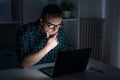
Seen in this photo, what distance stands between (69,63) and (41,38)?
1.89ft

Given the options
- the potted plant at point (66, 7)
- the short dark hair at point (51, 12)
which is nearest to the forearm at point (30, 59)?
the short dark hair at point (51, 12)

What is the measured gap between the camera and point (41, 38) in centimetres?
218

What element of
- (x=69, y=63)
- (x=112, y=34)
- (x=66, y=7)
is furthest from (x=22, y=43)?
(x=112, y=34)

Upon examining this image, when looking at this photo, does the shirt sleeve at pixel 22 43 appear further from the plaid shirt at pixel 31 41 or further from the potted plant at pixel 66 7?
the potted plant at pixel 66 7

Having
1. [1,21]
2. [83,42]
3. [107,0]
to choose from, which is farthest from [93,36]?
[1,21]

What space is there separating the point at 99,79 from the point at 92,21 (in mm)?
1870

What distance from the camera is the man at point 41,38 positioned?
6.24ft

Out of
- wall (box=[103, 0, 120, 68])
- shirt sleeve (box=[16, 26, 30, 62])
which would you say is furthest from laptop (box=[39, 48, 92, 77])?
wall (box=[103, 0, 120, 68])

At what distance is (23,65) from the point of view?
186cm

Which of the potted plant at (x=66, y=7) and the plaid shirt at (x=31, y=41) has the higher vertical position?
the potted plant at (x=66, y=7)

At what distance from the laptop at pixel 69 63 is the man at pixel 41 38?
0.48ft

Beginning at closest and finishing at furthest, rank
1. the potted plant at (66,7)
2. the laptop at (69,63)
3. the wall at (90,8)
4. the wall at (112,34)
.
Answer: the laptop at (69,63)
the potted plant at (66,7)
the wall at (112,34)
the wall at (90,8)

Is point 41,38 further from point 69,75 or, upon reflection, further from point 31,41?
point 69,75

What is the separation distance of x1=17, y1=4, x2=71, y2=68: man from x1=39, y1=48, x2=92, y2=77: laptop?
15cm
